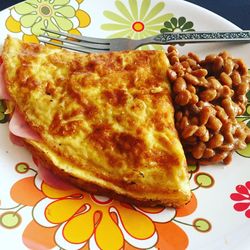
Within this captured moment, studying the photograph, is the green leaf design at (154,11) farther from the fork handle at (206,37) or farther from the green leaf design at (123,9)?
the fork handle at (206,37)

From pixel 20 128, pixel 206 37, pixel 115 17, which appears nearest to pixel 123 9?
pixel 115 17

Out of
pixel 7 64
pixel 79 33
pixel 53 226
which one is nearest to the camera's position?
pixel 53 226

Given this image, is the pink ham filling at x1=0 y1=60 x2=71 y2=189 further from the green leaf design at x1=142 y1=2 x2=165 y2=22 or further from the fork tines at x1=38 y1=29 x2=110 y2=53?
the green leaf design at x1=142 y1=2 x2=165 y2=22

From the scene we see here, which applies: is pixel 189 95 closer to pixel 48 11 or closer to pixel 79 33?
pixel 79 33

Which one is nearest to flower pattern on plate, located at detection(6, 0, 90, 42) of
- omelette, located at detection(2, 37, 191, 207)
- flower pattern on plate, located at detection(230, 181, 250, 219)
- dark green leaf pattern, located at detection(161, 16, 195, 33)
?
omelette, located at detection(2, 37, 191, 207)

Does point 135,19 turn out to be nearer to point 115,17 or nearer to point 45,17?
point 115,17

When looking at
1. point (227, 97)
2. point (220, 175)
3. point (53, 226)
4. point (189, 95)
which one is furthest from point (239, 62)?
point (53, 226)

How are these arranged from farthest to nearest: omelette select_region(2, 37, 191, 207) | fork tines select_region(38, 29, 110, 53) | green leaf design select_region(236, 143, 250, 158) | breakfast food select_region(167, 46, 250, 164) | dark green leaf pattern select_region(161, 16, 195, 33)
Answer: dark green leaf pattern select_region(161, 16, 195, 33) → fork tines select_region(38, 29, 110, 53) → green leaf design select_region(236, 143, 250, 158) → breakfast food select_region(167, 46, 250, 164) → omelette select_region(2, 37, 191, 207)
